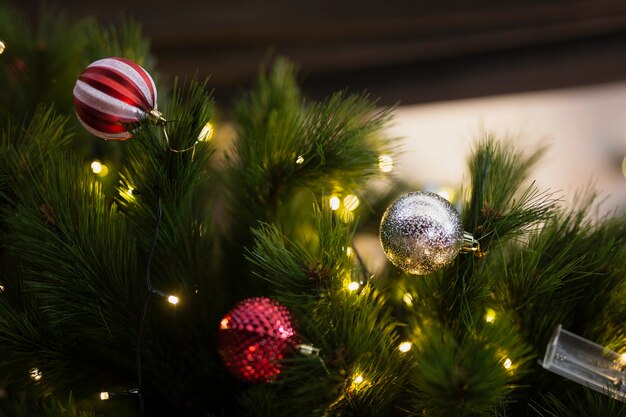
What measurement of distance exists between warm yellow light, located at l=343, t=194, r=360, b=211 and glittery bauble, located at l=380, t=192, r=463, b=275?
0.08 meters

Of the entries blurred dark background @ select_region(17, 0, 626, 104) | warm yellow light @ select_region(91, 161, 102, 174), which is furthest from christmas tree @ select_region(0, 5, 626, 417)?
blurred dark background @ select_region(17, 0, 626, 104)

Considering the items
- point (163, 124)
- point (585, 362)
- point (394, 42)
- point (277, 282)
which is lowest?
point (585, 362)

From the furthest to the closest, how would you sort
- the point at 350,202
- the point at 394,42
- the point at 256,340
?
the point at 394,42 < the point at 350,202 < the point at 256,340

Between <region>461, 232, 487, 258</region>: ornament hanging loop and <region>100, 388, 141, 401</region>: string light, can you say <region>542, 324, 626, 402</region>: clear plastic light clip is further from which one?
<region>100, 388, 141, 401</region>: string light

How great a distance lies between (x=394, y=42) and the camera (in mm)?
935

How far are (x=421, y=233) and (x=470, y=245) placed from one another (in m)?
0.04

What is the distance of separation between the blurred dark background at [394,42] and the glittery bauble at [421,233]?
0.55m

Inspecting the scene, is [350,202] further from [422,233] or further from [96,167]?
[96,167]

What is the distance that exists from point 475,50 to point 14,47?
67cm

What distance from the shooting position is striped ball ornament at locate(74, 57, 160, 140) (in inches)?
16.1

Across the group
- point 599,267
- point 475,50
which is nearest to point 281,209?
point 599,267

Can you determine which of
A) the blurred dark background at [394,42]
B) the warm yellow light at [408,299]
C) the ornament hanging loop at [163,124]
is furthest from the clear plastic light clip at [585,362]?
the blurred dark background at [394,42]

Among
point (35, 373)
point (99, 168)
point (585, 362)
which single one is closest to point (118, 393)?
Result: point (35, 373)

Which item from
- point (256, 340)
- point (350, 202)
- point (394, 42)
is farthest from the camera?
point (394, 42)
